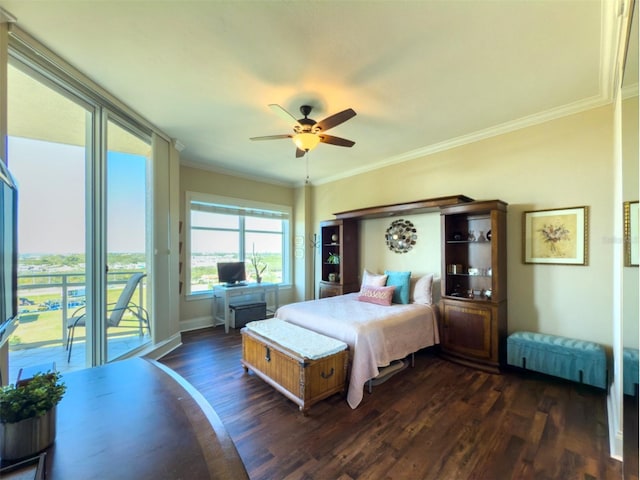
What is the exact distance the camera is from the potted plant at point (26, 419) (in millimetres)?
719

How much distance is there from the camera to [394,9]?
1.75 m

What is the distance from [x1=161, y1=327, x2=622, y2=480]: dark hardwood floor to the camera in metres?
1.76

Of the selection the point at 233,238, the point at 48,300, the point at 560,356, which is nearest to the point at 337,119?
the point at 48,300

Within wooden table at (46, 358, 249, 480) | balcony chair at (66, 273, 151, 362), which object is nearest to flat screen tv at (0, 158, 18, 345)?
wooden table at (46, 358, 249, 480)

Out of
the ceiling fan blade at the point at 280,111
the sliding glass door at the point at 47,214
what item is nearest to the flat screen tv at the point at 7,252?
the sliding glass door at the point at 47,214

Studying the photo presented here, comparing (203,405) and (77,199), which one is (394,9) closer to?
(203,405)

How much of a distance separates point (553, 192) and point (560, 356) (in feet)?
5.73

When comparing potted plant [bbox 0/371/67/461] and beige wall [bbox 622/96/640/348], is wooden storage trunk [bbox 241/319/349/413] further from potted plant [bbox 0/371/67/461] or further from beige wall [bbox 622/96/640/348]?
beige wall [bbox 622/96/640/348]

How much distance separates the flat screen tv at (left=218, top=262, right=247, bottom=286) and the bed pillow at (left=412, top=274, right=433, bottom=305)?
3.11 metres

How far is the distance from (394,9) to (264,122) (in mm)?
1920

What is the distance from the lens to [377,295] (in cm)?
374

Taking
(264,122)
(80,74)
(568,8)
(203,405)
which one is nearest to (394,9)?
(568,8)

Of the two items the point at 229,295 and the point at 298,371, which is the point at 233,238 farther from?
the point at 298,371

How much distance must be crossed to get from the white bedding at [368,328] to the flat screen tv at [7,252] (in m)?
2.32
